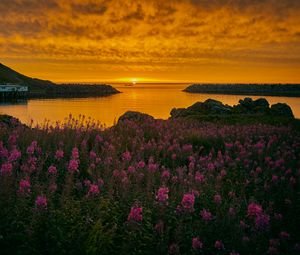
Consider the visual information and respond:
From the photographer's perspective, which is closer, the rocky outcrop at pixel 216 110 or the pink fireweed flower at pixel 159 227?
the pink fireweed flower at pixel 159 227

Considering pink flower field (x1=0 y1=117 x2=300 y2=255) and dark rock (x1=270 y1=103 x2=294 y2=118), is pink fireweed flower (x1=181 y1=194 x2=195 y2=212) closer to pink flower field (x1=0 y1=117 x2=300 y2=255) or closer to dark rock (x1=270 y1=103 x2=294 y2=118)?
pink flower field (x1=0 y1=117 x2=300 y2=255)

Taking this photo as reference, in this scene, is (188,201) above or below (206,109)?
above

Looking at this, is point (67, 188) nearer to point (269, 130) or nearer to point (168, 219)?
point (168, 219)

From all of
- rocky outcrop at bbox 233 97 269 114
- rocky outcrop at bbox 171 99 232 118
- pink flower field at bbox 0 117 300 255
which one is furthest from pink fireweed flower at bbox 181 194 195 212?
rocky outcrop at bbox 233 97 269 114

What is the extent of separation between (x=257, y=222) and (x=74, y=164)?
262 cm

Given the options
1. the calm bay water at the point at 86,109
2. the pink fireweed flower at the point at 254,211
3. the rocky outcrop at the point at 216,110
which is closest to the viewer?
the pink fireweed flower at the point at 254,211

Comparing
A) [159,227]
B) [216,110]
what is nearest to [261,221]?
[159,227]

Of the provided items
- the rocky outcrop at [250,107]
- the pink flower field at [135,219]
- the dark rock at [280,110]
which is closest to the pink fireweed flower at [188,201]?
the pink flower field at [135,219]

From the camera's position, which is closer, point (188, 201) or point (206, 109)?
point (188, 201)

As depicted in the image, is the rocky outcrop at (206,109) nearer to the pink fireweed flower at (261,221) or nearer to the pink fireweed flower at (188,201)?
the pink fireweed flower at (188,201)

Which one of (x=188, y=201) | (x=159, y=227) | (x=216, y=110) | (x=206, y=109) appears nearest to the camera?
(x=159, y=227)

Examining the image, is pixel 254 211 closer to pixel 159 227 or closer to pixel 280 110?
pixel 159 227

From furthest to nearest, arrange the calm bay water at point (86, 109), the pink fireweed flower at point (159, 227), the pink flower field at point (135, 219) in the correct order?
the calm bay water at point (86, 109), the pink fireweed flower at point (159, 227), the pink flower field at point (135, 219)

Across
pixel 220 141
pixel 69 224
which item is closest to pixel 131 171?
pixel 69 224
